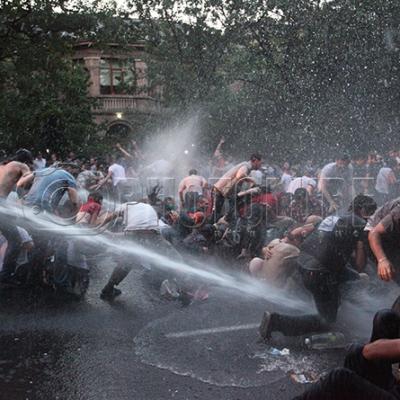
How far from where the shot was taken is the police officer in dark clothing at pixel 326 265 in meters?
4.75

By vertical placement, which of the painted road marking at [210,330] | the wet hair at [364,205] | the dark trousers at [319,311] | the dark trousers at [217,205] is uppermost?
the wet hair at [364,205]

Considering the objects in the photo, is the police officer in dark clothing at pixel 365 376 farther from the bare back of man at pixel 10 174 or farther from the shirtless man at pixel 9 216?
the bare back of man at pixel 10 174

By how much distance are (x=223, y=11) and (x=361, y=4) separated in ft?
16.0

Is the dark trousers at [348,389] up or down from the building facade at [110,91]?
down

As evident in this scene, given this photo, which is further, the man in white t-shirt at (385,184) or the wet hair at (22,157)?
the man in white t-shirt at (385,184)

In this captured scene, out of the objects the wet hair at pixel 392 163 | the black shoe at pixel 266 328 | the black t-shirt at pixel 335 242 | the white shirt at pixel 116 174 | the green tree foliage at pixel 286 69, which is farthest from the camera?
the green tree foliage at pixel 286 69

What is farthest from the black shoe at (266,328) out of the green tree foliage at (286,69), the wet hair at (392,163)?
the green tree foliage at (286,69)

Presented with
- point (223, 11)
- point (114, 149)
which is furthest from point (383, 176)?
point (114, 149)

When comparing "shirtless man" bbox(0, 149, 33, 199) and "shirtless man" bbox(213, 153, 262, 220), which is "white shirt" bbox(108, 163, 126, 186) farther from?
"shirtless man" bbox(0, 149, 33, 199)

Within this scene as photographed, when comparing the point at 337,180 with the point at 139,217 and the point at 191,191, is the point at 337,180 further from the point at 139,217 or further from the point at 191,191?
the point at 139,217

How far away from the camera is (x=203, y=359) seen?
15.3ft

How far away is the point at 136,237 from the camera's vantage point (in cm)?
663

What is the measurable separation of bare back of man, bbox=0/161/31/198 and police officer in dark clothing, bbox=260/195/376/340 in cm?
405

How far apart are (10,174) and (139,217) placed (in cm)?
195
